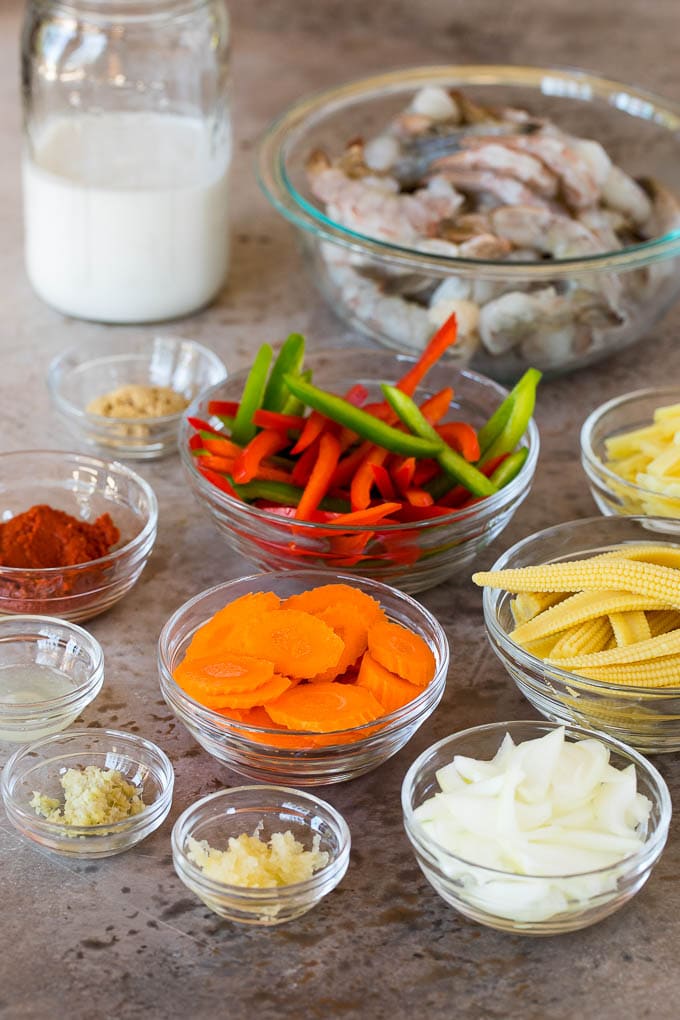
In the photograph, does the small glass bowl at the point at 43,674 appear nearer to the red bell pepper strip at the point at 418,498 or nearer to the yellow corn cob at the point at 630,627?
the red bell pepper strip at the point at 418,498

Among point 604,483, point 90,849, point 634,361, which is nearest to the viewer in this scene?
point 90,849

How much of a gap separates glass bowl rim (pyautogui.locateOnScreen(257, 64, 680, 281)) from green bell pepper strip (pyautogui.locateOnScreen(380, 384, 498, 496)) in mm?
298

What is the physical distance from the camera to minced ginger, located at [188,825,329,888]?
3.72ft

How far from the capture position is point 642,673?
1.29 meters

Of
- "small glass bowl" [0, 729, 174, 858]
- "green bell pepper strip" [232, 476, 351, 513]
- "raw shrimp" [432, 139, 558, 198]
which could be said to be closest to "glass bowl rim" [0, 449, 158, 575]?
"green bell pepper strip" [232, 476, 351, 513]

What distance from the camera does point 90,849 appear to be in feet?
3.99

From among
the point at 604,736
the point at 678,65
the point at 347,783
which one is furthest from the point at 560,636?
the point at 678,65

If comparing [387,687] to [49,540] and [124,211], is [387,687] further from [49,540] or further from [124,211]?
[124,211]

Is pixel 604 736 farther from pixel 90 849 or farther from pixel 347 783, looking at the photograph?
pixel 90 849

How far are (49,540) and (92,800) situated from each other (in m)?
0.41

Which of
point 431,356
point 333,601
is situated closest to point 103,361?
point 431,356

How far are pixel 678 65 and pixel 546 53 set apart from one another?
0.32 m

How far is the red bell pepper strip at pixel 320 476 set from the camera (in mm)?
1495


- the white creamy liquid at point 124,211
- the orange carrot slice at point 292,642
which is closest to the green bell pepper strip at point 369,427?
the orange carrot slice at point 292,642
